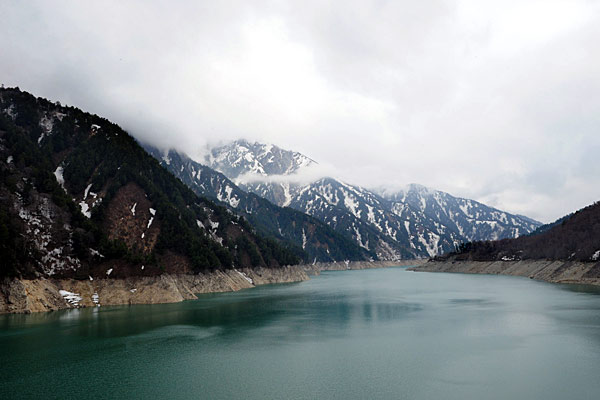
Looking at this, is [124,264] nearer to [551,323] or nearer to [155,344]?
[155,344]

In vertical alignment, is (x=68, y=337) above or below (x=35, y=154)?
below

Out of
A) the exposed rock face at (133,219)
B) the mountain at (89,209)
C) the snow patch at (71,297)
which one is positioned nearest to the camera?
the snow patch at (71,297)

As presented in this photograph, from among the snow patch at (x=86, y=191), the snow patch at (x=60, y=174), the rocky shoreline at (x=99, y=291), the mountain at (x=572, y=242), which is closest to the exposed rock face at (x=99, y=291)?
the rocky shoreline at (x=99, y=291)

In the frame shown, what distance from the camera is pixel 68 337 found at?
51.5 metres

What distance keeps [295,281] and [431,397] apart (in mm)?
146489

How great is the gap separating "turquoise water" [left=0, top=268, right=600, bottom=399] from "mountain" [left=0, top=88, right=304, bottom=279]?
13388mm

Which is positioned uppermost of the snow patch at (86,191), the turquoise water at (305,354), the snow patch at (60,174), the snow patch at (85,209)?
the snow patch at (60,174)

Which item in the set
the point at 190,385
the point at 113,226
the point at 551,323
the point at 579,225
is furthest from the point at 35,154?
the point at 579,225

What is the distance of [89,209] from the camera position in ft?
338

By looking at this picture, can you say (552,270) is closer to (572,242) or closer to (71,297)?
(572,242)

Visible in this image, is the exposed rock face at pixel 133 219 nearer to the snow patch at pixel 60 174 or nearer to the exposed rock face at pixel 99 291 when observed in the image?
the exposed rock face at pixel 99 291

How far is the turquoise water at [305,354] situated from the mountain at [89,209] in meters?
13.4

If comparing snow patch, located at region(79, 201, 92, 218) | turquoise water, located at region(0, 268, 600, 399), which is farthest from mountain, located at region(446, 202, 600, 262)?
snow patch, located at region(79, 201, 92, 218)

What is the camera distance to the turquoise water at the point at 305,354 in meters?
32.2
